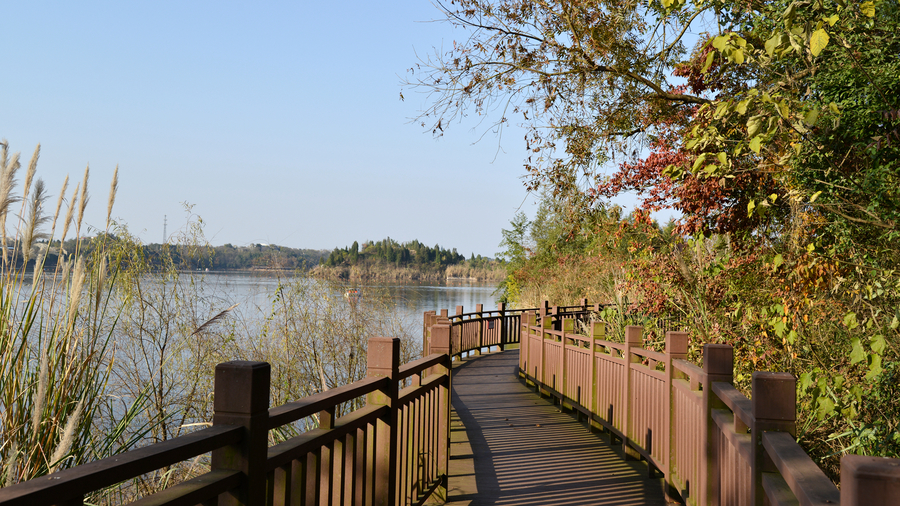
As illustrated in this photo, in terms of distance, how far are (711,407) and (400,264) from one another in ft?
145

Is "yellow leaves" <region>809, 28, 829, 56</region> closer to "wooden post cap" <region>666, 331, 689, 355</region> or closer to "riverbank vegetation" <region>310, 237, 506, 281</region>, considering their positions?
"wooden post cap" <region>666, 331, 689, 355</region>

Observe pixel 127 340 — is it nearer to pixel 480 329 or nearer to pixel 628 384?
pixel 628 384

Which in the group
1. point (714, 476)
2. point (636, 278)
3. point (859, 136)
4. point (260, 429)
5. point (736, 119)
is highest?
point (736, 119)

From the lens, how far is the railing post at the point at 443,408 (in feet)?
16.3

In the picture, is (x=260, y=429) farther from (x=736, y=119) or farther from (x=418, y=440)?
(x=736, y=119)

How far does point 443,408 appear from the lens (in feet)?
16.9

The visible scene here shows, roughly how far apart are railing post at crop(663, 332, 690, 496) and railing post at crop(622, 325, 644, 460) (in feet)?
3.46

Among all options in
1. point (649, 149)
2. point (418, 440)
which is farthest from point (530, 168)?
point (418, 440)

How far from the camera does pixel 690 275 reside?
771cm

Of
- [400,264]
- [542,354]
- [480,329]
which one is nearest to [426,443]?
[542,354]

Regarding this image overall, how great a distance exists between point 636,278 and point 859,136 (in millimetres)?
4068

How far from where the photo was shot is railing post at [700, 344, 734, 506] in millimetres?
3637

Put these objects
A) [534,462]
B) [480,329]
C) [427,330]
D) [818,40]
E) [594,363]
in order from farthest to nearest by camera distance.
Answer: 1. [480,329]
2. [427,330]
3. [594,363]
4. [534,462]
5. [818,40]

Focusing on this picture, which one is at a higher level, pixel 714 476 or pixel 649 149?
pixel 649 149
